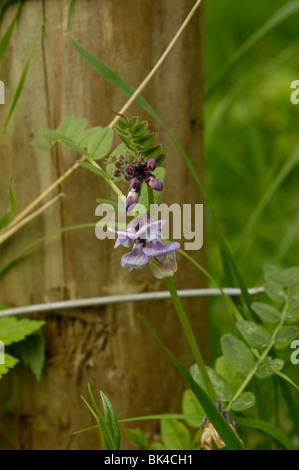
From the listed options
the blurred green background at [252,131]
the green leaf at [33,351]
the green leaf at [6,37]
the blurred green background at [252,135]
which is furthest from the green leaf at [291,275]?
the blurred green background at [252,131]

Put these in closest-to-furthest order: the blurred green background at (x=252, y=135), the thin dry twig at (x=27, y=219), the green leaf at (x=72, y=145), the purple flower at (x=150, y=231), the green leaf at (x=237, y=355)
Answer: the purple flower at (x=150, y=231) < the green leaf at (x=72, y=145) < the green leaf at (x=237, y=355) < the thin dry twig at (x=27, y=219) < the blurred green background at (x=252, y=135)

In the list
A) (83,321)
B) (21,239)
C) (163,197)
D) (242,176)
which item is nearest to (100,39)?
(163,197)

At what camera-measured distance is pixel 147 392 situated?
156 cm

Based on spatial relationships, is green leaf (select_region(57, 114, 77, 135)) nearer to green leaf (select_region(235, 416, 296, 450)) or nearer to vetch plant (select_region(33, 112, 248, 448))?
vetch plant (select_region(33, 112, 248, 448))

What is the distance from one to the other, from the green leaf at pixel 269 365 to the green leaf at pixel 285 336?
0.03 metres

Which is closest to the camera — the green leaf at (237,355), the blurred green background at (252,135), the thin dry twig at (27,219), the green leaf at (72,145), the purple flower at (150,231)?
the purple flower at (150,231)

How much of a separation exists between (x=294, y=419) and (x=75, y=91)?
0.86 m

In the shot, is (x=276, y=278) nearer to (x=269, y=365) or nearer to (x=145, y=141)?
(x=269, y=365)

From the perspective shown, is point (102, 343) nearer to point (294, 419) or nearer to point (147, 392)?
point (147, 392)

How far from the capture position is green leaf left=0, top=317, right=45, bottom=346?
52.7 inches

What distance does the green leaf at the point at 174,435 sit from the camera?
1.36 meters

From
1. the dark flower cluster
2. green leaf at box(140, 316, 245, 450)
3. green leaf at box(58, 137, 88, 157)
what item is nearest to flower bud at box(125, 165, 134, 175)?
the dark flower cluster

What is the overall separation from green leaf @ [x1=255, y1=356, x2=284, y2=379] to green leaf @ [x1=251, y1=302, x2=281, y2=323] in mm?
90

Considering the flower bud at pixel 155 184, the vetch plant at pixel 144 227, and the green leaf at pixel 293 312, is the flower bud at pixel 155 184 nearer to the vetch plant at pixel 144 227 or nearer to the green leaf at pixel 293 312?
the vetch plant at pixel 144 227
